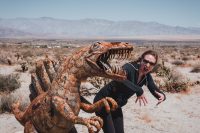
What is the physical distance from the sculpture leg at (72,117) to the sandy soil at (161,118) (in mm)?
4102

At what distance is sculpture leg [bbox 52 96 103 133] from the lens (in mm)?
3783

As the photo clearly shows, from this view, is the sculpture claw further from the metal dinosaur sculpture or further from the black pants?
the black pants

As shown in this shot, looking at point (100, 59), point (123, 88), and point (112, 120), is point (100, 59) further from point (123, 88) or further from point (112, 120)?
point (112, 120)

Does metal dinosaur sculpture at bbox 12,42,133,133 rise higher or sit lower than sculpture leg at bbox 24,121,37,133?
higher

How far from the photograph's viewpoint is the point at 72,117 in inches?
153

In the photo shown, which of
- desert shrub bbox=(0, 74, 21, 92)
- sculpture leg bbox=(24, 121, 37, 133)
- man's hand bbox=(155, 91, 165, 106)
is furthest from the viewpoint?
desert shrub bbox=(0, 74, 21, 92)

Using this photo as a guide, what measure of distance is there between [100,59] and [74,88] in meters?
0.43

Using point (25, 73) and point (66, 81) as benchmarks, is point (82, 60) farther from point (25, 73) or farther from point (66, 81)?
point (25, 73)

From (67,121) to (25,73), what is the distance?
54.2ft

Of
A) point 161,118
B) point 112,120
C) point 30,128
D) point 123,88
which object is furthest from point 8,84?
point 30,128

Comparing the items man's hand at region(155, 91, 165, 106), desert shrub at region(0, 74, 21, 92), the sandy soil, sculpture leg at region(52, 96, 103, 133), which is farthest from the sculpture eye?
desert shrub at region(0, 74, 21, 92)

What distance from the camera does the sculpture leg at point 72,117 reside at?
3.78 meters

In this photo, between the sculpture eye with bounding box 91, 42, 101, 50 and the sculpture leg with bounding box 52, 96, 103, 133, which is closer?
the sculpture leg with bounding box 52, 96, 103, 133

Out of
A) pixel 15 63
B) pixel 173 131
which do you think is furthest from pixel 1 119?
pixel 15 63
